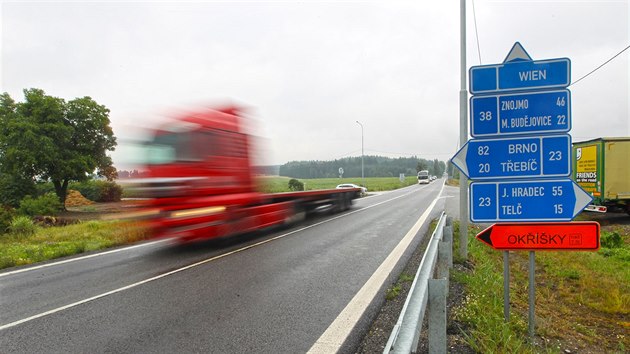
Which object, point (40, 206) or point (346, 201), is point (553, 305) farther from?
point (40, 206)

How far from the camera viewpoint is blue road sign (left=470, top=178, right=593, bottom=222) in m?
3.62

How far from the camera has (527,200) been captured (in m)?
3.77

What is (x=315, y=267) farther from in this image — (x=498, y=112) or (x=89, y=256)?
(x=89, y=256)

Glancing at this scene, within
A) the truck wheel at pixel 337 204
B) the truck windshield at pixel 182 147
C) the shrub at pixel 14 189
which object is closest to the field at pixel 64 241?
the truck windshield at pixel 182 147

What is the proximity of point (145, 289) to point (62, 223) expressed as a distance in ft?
57.1

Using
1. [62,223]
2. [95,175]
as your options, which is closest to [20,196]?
[95,175]

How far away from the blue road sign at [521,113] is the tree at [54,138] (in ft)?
120

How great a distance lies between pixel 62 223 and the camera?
62.6 feet

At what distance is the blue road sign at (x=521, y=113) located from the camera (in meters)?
3.74

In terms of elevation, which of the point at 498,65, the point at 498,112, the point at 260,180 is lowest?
the point at 260,180

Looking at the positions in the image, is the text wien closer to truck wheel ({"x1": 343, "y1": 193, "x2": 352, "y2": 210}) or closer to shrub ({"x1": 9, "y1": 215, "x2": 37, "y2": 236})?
shrub ({"x1": 9, "y1": 215, "x2": 37, "y2": 236})

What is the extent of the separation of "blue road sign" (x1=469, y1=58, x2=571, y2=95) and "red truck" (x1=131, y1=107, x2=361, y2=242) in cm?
576

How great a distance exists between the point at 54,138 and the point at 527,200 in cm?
4582

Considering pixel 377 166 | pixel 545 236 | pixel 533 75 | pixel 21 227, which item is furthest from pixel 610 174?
pixel 377 166
